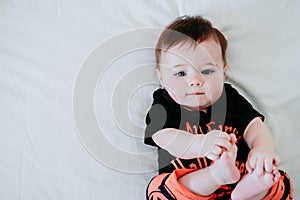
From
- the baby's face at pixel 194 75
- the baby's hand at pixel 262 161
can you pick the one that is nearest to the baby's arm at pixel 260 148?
the baby's hand at pixel 262 161

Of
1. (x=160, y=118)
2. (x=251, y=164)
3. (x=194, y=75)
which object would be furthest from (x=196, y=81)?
(x=251, y=164)

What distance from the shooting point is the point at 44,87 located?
1.06m

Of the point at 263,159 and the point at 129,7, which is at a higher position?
the point at 129,7

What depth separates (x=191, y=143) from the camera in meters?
0.92

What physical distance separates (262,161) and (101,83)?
1.42 ft

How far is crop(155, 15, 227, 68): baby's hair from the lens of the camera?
984mm

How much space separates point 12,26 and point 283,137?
761mm

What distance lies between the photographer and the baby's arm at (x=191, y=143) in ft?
2.79

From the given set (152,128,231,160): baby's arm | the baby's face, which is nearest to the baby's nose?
the baby's face

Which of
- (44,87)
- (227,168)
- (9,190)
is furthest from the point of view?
(44,87)

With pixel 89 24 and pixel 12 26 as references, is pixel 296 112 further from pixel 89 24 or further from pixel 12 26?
pixel 12 26

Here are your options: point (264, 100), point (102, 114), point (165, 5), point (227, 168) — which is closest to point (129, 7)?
point (165, 5)

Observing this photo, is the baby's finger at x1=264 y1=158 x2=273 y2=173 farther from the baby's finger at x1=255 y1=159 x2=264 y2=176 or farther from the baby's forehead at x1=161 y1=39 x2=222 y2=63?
the baby's forehead at x1=161 y1=39 x2=222 y2=63

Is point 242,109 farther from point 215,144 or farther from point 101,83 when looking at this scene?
point 101,83
